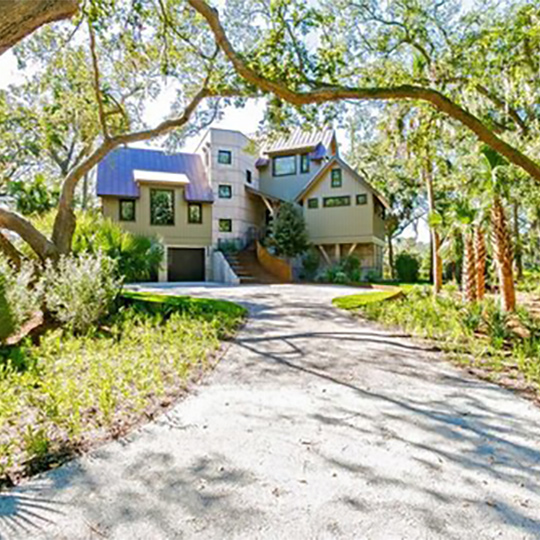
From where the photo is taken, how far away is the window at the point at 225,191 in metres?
20.6

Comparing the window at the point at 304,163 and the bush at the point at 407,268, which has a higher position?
the window at the point at 304,163

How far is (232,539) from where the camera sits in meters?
1.87

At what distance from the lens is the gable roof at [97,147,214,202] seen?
61.9 ft

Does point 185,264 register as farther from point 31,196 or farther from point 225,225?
point 31,196

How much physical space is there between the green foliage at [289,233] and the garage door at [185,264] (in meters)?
4.25

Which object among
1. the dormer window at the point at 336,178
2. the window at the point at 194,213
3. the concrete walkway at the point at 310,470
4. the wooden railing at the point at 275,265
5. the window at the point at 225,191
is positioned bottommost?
the concrete walkway at the point at 310,470

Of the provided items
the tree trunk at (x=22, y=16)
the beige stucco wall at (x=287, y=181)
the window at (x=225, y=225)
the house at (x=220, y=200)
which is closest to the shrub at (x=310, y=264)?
the house at (x=220, y=200)

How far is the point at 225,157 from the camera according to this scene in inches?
817

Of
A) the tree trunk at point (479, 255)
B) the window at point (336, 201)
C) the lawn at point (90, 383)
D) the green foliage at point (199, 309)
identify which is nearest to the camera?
the lawn at point (90, 383)

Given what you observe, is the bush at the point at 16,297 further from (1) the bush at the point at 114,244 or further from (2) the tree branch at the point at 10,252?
(1) the bush at the point at 114,244

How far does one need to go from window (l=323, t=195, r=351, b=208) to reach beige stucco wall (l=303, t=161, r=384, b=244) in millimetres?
154

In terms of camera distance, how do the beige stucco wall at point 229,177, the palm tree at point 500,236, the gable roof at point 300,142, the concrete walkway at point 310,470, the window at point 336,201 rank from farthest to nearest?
the gable roof at point 300,142 → the beige stucco wall at point 229,177 → the window at point 336,201 → the palm tree at point 500,236 → the concrete walkway at point 310,470

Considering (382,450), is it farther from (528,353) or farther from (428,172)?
(428,172)

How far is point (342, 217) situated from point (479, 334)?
1412 cm
